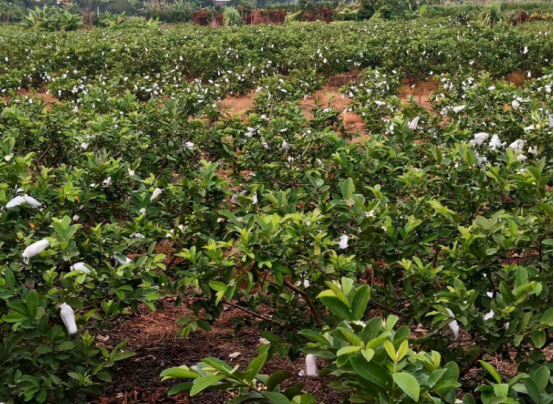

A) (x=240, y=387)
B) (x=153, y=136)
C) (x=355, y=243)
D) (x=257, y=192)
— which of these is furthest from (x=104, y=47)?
(x=240, y=387)

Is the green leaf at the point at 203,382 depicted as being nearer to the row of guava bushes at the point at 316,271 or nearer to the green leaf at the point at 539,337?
the row of guava bushes at the point at 316,271

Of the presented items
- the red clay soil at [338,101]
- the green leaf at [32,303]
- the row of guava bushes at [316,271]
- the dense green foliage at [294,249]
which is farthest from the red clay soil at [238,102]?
the green leaf at [32,303]

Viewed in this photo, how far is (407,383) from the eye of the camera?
1063 mm

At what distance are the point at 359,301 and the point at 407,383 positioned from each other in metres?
0.26

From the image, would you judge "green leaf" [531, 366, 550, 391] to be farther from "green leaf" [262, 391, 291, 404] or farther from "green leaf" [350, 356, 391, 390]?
"green leaf" [262, 391, 291, 404]

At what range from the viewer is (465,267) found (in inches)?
81.6

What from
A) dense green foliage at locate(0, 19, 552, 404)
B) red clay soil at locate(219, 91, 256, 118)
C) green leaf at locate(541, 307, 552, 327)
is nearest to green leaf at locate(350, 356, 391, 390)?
dense green foliage at locate(0, 19, 552, 404)

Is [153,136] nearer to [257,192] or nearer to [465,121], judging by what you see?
[257,192]

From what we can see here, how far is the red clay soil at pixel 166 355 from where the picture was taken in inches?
96.2

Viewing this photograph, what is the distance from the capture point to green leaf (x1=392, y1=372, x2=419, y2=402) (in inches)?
41.0

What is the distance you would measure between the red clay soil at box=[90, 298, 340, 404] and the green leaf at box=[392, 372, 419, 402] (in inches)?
52.4

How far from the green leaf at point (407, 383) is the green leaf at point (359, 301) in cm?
23

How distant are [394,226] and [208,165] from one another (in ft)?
2.96

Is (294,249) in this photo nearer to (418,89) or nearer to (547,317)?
(547,317)
